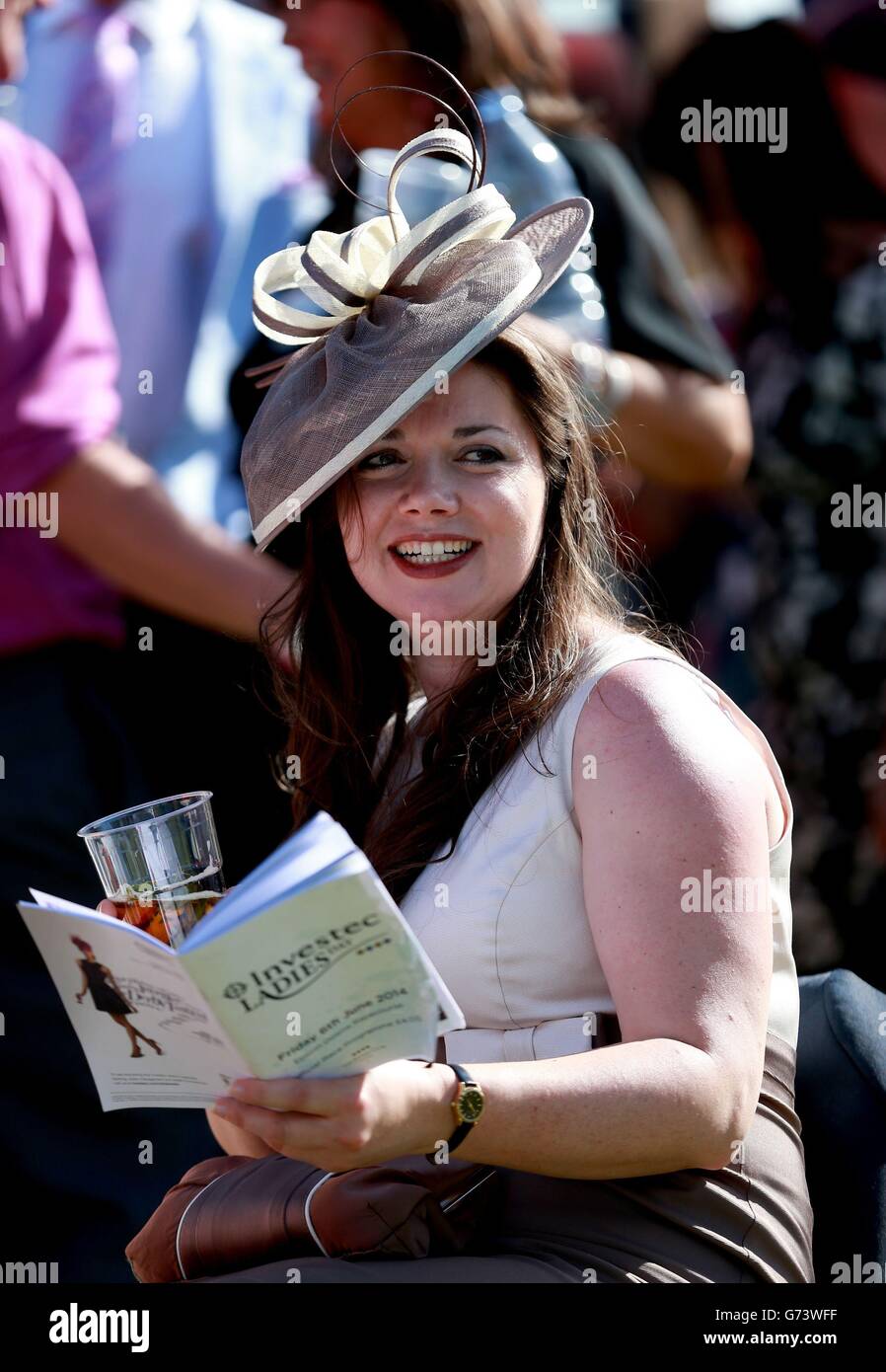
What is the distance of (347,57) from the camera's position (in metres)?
3.22

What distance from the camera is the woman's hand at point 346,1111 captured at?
60.6 inches

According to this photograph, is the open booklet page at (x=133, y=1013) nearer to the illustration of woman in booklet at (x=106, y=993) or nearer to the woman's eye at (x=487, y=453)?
the illustration of woman in booklet at (x=106, y=993)

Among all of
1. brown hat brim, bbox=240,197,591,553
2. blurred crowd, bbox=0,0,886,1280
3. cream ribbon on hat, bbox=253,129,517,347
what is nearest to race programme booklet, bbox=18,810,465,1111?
brown hat brim, bbox=240,197,591,553

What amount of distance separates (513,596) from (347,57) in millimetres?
1489

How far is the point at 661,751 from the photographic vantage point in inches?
73.9

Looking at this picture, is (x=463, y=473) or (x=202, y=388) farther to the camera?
(x=202, y=388)

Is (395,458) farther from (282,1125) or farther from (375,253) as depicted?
(282,1125)

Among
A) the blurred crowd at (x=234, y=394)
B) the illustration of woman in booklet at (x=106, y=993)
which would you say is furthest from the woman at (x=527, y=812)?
the blurred crowd at (x=234, y=394)

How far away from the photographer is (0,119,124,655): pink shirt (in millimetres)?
2932

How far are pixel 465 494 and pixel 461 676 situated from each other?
0.85ft

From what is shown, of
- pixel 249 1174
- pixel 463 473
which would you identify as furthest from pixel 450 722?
pixel 249 1174

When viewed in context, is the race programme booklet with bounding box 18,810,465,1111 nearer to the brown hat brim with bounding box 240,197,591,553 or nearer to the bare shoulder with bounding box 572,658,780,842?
the bare shoulder with bounding box 572,658,780,842

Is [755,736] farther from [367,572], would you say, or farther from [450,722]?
[367,572]
